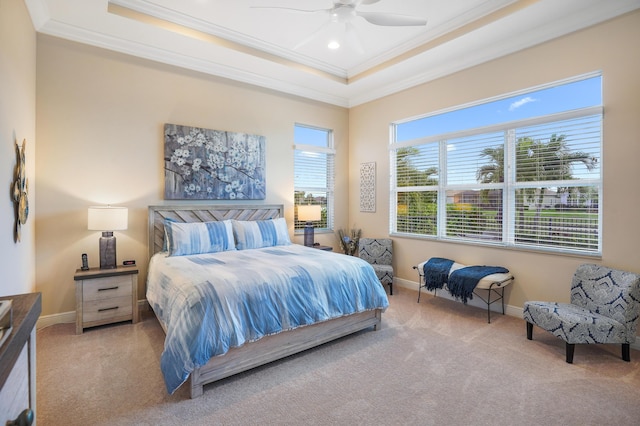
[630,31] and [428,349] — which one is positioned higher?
[630,31]

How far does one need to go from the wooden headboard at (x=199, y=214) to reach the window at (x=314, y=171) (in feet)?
2.05

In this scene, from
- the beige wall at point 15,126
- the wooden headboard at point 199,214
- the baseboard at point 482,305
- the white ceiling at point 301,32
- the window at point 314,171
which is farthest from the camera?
the window at point 314,171

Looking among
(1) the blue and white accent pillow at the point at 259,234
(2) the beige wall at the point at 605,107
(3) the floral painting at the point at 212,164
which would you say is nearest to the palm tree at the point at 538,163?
(2) the beige wall at the point at 605,107

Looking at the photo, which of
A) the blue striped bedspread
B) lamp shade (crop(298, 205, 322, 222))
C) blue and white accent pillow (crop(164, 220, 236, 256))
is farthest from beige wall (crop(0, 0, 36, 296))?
lamp shade (crop(298, 205, 322, 222))

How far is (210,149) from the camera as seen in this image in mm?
4418

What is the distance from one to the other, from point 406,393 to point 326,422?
25.7 inches

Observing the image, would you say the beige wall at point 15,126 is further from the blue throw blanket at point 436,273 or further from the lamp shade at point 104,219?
the blue throw blanket at point 436,273

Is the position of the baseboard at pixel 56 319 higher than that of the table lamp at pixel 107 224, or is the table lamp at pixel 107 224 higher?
the table lamp at pixel 107 224

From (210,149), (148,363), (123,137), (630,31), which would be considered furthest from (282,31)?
(148,363)

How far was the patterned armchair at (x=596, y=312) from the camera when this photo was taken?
2719 mm

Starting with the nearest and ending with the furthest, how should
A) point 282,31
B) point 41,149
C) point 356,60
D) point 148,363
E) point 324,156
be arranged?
point 148,363 < point 41,149 < point 282,31 < point 356,60 < point 324,156

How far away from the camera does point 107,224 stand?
133 inches

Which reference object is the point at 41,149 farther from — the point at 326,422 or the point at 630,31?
the point at 630,31

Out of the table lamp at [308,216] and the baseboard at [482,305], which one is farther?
the table lamp at [308,216]
